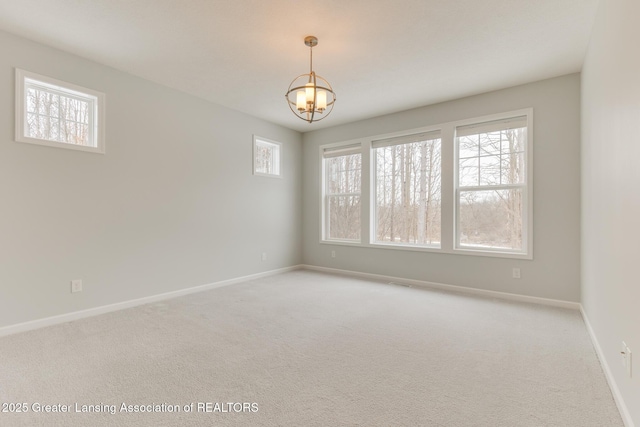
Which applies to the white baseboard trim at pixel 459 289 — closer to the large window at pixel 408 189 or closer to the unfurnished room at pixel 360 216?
the unfurnished room at pixel 360 216

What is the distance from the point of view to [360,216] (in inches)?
215

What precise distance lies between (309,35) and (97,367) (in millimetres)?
3168

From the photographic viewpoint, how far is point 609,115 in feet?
6.94

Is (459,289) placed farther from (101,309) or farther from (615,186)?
(101,309)

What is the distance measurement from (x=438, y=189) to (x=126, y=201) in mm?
4209

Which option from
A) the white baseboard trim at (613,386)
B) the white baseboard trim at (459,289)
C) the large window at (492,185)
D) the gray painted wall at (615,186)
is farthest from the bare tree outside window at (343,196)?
the white baseboard trim at (613,386)

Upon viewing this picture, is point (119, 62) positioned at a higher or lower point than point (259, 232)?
higher

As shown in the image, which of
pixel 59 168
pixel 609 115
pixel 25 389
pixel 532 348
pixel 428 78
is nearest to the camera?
pixel 25 389

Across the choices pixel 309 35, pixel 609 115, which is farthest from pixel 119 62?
pixel 609 115

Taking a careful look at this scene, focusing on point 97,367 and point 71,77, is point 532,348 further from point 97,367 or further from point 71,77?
point 71,77

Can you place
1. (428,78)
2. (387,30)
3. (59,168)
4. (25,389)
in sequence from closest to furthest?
(25,389), (387,30), (59,168), (428,78)

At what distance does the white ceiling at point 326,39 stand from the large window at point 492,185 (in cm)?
60

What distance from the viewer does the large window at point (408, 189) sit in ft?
15.4

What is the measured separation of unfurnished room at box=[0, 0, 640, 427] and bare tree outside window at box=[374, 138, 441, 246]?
0.04 meters
